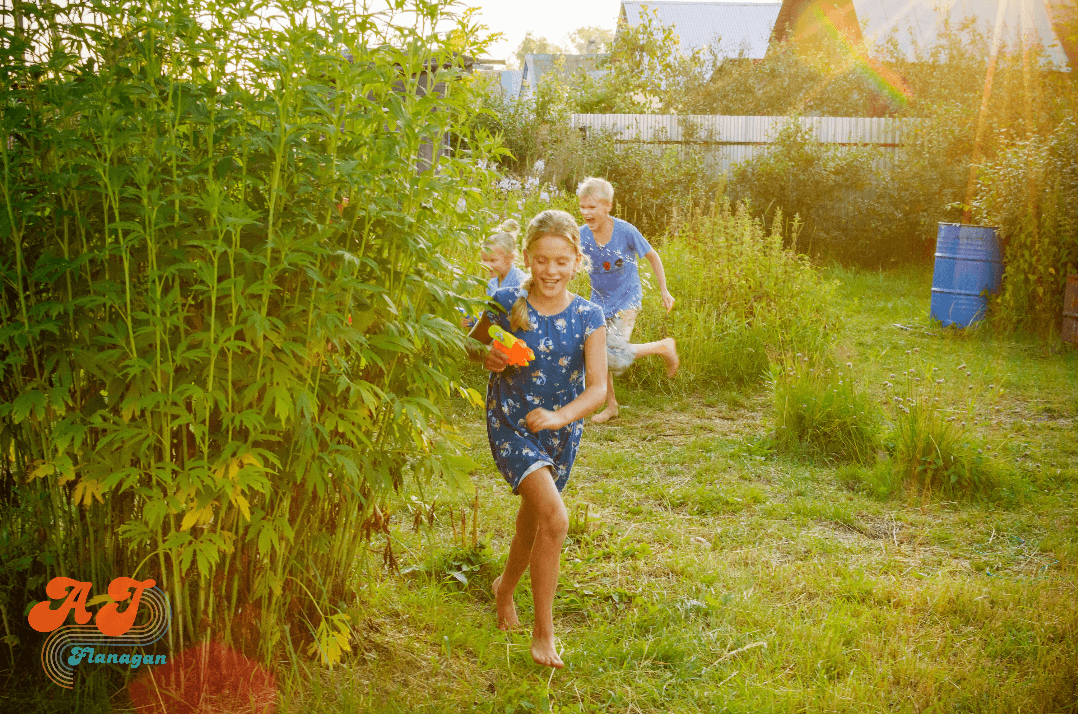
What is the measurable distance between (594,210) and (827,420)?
2071 millimetres

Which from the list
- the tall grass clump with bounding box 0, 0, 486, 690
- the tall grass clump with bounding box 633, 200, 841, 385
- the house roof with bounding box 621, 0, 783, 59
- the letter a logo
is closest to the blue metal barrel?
the tall grass clump with bounding box 633, 200, 841, 385

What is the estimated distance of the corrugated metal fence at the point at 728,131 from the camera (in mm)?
13648

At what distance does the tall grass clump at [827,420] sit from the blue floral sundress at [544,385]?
2.51m

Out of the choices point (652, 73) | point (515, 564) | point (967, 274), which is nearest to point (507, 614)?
point (515, 564)

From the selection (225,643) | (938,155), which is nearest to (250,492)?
(225,643)

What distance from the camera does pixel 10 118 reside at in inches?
74.8

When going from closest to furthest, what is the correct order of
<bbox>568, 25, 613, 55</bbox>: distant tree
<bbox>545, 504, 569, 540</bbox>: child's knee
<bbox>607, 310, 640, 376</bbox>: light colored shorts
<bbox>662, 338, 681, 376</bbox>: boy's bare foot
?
<bbox>545, 504, 569, 540</bbox>: child's knee → <bbox>607, 310, 640, 376</bbox>: light colored shorts → <bbox>662, 338, 681, 376</bbox>: boy's bare foot → <bbox>568, 25, 613, 55</bbox>: distant tree

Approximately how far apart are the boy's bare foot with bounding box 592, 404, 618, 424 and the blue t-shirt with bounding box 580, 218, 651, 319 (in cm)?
68

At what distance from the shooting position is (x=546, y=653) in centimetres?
271

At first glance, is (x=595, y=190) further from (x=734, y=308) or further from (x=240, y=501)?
(x=240, y=501)

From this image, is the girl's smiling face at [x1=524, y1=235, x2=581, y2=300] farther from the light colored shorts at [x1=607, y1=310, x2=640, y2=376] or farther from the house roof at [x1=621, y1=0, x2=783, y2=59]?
the house roof at [x1=621, y1=0, x2=783, y2=59]

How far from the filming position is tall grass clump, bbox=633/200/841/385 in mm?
6680

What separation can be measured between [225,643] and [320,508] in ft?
1.40

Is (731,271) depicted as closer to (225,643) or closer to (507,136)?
(225,643)
